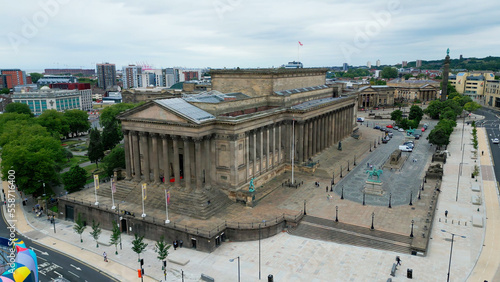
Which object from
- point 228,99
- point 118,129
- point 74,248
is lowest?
point 74,248

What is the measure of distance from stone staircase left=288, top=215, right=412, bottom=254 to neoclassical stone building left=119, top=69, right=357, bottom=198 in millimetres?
16018

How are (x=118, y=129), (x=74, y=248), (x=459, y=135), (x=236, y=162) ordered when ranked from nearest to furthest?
(x=74, y=248)
(x=236, y=162)
(x=118, y=129)
(x=459, y=135)

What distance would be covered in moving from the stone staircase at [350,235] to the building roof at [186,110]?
82.1ft

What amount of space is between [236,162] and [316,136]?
1436 inches

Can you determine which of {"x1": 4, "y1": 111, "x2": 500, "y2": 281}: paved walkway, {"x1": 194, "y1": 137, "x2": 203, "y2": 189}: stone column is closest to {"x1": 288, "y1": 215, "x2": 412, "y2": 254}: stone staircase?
{"x1": 4, "y1": 111, "x2": 500, "y2": 281}: paved walkway

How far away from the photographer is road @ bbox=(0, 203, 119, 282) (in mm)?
49781

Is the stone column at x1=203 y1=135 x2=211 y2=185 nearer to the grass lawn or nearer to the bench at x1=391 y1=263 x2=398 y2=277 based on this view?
the bench at x1=391 y1=263 x2=398 y2=277

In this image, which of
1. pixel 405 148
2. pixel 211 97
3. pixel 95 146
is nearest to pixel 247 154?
→ pixel 211 97

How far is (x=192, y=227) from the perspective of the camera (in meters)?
58.7

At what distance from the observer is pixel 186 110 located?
223 ft

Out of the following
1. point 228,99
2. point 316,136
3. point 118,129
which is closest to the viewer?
point 228,99

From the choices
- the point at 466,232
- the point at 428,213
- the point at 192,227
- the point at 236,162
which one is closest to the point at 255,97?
the point at 236,162

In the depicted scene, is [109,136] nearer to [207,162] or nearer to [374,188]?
[207,162]

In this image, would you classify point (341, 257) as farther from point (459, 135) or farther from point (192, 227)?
point (459, 135)
